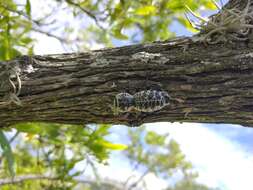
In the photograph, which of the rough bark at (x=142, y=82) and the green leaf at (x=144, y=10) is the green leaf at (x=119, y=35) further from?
the rough bark at (x=142, y=82)

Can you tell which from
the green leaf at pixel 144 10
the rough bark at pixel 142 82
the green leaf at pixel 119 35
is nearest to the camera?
the rough bark at pixel 142 82

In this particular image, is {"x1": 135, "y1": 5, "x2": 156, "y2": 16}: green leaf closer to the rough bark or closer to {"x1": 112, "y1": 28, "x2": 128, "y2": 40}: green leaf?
{"x1": 112, "y1": 28, "x2": 128, "y2": 40}: green leaf

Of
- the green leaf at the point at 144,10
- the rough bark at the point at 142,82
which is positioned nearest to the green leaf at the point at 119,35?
the green leaf at the point at 144,10

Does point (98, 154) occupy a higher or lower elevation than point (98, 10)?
lower

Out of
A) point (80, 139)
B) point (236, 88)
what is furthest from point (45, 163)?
point (236, 88)

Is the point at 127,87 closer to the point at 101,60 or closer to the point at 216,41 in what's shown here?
the point at 101,60

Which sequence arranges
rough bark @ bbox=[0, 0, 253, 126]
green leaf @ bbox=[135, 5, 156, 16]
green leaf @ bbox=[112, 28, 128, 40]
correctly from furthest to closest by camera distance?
green leaf @ bbox=[112, 28, 128, 40] < green leaf @ bbox=[135, 5, 156, 16] < rough bark @ bbox=[0, 0, 253, 126]

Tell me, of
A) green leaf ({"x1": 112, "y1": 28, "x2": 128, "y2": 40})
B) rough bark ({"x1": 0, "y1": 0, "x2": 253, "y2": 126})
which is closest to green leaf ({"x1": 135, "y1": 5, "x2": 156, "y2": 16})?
green leaf ({"x1": 112, "y1": 28, "x2": 128, "y2": 40})

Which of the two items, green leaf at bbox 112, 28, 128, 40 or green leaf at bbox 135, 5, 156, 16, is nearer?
green leaf at bbox 135, 5, 156, 16
